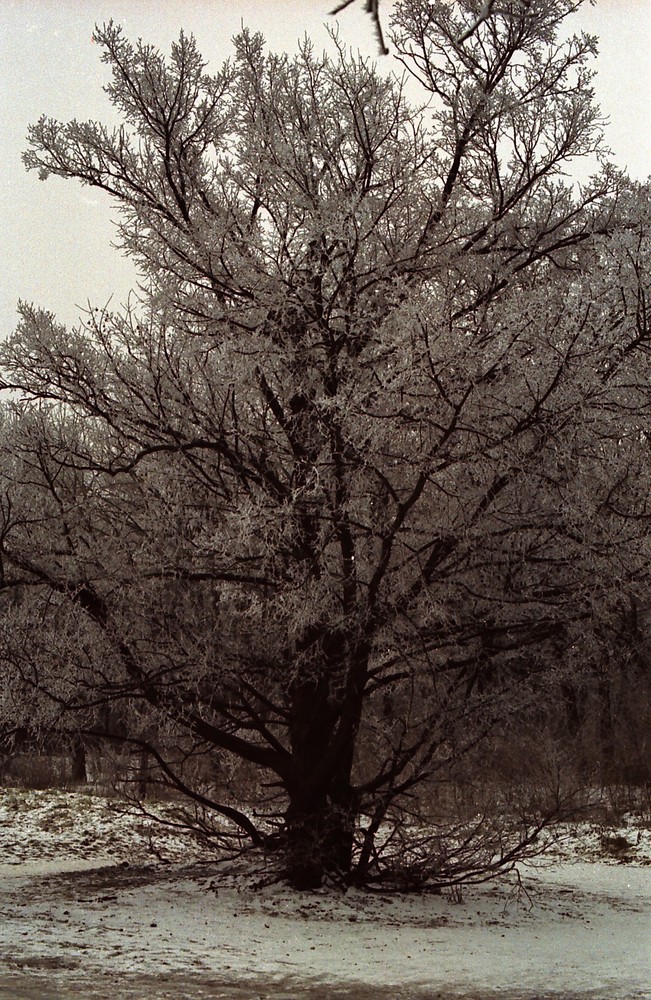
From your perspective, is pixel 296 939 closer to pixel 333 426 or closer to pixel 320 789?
pixel 320 789

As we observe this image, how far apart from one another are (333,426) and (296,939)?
12.3 ft

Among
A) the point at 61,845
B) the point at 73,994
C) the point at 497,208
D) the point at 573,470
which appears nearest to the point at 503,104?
the point at 497,208

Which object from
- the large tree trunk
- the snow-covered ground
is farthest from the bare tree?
the snow-covered ground

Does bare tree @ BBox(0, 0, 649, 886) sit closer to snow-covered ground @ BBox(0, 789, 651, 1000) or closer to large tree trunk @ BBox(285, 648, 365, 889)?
large tree trunk @ BBox(285, 648, 365, 889)

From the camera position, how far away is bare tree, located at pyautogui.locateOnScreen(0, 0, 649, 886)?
7.99 meters

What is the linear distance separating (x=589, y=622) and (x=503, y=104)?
459 centimetres

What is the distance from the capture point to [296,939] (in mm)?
7738

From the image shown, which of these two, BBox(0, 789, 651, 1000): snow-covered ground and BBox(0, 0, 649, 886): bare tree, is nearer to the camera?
BBox(0, 789, 651, 1000): snow-covered ground

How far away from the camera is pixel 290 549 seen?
27.9ft

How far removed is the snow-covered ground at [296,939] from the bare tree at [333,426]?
30.4 inches

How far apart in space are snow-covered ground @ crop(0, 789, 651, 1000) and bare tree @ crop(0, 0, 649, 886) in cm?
77

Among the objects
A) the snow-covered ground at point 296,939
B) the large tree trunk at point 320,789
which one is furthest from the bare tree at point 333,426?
the snow-covered ground at point 296,939

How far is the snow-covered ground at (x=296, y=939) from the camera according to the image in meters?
6.37

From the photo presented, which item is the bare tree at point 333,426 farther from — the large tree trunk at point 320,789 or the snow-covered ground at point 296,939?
the snow-covered ground at point 296,939
